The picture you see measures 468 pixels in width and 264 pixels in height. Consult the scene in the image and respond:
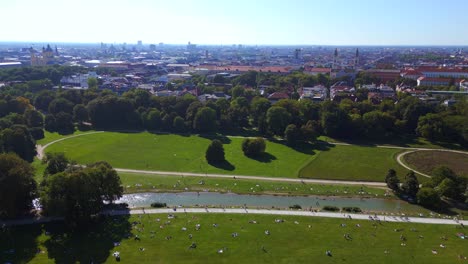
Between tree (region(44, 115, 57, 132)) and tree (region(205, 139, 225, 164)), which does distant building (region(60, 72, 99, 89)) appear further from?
tree (region(205, 139, 225, 164))

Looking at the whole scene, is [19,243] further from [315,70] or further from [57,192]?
[315,70]

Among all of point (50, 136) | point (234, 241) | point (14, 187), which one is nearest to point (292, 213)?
point (234, 241)

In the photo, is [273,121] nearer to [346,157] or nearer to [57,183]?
[346,157]

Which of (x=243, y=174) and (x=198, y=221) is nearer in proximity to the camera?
(x=198, y=221)

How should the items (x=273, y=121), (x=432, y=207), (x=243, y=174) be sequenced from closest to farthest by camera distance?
(x=432, y=207), (x=243, y=174), (x=273, y=121)

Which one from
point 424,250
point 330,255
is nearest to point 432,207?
point 424,250

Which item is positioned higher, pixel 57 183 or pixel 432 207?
pixel 57 183
